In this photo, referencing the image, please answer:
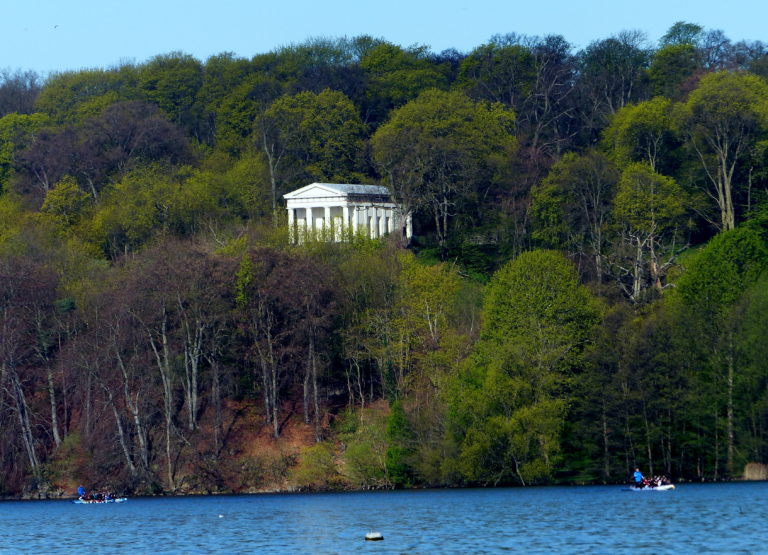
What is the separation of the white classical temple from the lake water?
46.9 m

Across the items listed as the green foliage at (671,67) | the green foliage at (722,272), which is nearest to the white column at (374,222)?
the green foliage at (671,67)

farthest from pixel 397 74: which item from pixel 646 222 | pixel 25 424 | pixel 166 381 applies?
pixel 25 424

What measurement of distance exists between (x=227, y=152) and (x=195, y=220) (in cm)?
2472

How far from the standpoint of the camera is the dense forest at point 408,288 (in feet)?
276

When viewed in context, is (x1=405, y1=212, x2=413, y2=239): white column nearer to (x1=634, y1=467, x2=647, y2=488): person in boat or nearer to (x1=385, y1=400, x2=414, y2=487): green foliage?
(x1=385, y1=400, x2=414, y2=487): green foliage

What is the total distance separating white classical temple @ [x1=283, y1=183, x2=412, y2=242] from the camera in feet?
419

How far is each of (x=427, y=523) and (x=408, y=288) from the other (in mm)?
41404

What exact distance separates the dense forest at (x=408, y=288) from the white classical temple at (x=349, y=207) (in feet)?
7.33

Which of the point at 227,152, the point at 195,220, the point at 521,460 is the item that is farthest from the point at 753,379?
the point at 227,152

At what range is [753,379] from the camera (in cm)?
8131

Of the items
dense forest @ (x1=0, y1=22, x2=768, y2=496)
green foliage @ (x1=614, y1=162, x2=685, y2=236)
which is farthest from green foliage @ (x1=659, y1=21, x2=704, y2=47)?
green foliage @ (x1=614, y1=162, x2=685, y2=236)

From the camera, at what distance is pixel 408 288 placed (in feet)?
328

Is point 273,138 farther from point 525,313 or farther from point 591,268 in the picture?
point 525,313

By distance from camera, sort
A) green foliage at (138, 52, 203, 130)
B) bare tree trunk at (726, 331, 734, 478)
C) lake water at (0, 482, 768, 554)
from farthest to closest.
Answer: green foliage at (138, 52, 203, 130) → bare tree trunk at (726, 331, 734, 478) → lake water at (0, 482, 768, 554)
